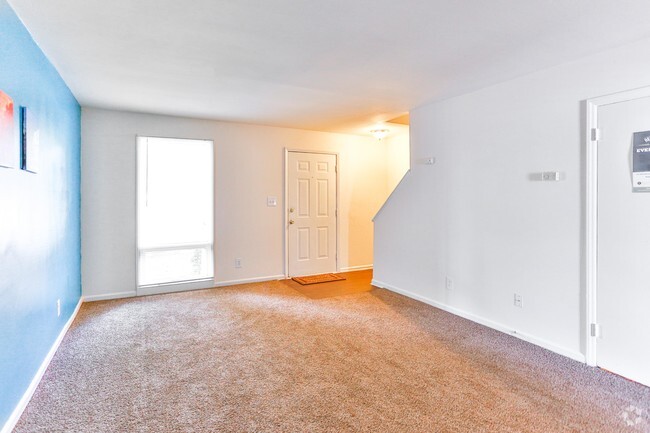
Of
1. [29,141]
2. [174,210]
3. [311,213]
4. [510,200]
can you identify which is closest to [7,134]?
[29,141]

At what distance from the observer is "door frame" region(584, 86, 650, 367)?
264cm

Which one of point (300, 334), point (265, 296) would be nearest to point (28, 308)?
point (300, 334)

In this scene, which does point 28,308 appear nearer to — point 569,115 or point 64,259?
point 64,259

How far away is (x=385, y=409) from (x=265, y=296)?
108 inches

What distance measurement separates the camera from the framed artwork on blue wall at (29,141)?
216 centimetres

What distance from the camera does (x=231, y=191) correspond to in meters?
5.14

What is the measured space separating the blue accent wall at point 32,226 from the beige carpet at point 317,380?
0.30m

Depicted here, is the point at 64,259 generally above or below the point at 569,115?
below

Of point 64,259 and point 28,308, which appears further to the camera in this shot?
point 64,259

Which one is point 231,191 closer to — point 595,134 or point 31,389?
point 31,389

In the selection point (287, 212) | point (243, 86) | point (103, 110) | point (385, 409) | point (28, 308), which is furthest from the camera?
point (287, 212)

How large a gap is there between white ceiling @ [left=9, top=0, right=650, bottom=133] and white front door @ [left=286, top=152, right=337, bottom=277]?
6.26ft

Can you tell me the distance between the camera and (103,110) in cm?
439

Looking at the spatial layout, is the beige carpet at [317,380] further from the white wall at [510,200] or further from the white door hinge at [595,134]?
the white door hinge at [595,134]
